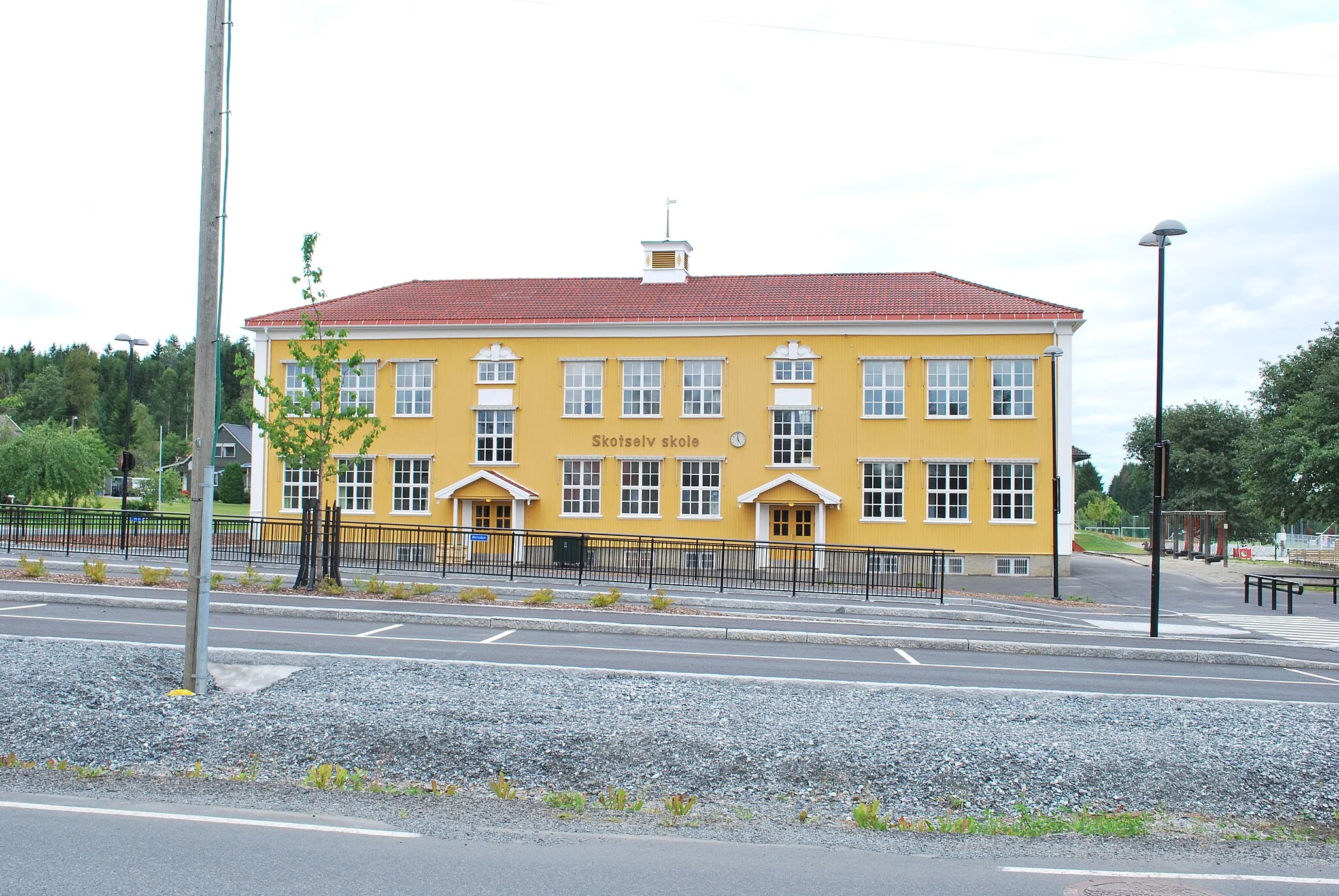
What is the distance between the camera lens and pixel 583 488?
36.8 metres

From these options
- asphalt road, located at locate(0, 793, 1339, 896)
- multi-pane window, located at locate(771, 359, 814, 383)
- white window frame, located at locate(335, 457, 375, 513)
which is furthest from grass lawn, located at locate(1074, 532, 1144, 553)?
asphalt road, located at locate(0, 793, 1339, 896)

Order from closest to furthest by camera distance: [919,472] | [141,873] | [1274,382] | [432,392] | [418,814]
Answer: [141,873]
[418,814]
[919,472]
[432,392]
[1274,382]

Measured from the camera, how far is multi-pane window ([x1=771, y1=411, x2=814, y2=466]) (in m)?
35.8

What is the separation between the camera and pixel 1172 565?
157ft

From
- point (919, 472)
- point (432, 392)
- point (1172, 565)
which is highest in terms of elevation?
point (432, 392)

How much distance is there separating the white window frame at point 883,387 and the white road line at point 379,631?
2230 cm

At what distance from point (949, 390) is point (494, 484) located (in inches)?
660

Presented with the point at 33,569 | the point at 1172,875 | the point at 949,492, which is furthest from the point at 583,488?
the point at 1172,875

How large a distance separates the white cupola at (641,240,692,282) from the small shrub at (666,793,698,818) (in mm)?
34892

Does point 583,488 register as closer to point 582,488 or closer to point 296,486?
point 582,488

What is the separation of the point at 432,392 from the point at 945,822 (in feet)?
108

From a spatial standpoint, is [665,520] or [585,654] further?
[665,520]

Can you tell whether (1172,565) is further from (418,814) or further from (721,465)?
(418,814)

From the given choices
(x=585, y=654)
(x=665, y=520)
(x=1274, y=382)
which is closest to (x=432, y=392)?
(x=665, y=520)
